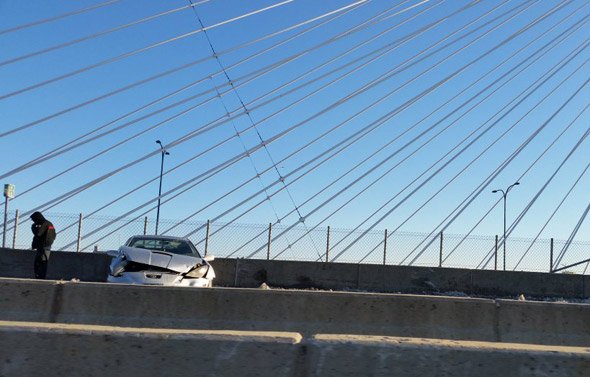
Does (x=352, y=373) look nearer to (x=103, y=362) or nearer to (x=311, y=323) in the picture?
(x=103, y=362)

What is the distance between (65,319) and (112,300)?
2.22 feet

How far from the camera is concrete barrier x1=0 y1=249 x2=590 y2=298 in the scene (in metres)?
15.8

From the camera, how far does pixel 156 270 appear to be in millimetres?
9750

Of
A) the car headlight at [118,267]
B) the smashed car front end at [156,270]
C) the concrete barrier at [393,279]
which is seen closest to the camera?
the smashed car front end at [156,270]

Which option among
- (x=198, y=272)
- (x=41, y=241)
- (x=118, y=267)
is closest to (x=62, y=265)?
(x=41, y=241)

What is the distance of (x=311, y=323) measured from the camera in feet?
27.1

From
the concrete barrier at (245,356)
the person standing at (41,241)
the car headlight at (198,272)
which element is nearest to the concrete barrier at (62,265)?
the person standing at (41,241)

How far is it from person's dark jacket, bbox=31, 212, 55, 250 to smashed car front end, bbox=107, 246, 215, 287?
370 centimetres

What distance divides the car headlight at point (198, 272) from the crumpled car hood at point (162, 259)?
60 mm

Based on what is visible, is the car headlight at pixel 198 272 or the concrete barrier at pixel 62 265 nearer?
the car headlight at pixel 198 272

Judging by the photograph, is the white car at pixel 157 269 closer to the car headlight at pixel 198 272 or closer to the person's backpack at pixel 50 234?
the car headlight at pixel 198 272

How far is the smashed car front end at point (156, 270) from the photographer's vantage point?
970 centimetres

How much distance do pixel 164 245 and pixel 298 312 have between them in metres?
4.11

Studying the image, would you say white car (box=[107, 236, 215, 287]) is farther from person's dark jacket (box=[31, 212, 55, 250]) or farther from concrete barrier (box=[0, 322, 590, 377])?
concrete barrier (box=[0, 322, 590, 377])
